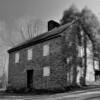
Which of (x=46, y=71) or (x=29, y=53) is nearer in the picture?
(x=46, y=71)

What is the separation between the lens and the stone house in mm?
15828

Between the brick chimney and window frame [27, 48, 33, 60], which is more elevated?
the brick chimney

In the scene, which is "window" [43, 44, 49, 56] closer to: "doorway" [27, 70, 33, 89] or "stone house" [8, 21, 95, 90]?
"stone house" [8, 21, 95, 90]

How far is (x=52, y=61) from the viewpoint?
54.4 feet

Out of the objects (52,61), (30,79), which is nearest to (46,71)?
(52,61)

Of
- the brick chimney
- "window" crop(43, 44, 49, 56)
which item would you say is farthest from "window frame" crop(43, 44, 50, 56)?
the brick chimney

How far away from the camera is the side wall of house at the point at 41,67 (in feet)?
51.9

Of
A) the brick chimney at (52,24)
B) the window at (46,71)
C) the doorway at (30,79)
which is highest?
the brick chimney at (52,24)

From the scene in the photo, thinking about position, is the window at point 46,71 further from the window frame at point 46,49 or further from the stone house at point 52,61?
the window frame at point 46,49

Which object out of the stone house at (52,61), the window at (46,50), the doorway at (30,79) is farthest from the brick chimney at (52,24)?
the doorway at (30,79)

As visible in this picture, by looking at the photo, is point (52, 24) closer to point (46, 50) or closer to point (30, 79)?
point (46, 50)

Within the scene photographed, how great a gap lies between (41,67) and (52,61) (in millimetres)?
1777

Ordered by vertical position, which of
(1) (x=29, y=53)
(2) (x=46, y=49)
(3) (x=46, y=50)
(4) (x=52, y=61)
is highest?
(2) (x=46, y=49)

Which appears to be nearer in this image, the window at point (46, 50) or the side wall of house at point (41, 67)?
the side wall of house at point (41, 67)
